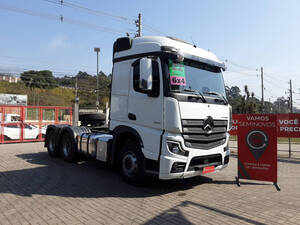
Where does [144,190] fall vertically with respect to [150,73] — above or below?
below

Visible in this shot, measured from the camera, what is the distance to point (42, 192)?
5246mm

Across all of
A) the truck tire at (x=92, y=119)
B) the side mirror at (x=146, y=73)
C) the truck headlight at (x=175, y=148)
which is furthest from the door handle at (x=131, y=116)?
the truck tire at (x=92, y=119)

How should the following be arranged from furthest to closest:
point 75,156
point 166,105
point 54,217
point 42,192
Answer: point 75,156 → point 42,192 → point 166,105 → point 54,217

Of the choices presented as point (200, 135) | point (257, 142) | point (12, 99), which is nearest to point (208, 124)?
point (200, 135)

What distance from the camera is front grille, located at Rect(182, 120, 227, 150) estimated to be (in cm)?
498

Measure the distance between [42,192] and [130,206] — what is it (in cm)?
207

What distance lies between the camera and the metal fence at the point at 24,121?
1327cm

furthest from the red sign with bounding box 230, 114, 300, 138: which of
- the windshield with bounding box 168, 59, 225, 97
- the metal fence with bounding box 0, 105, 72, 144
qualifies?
the metal fence with bounding box 0, 105, 72, 144

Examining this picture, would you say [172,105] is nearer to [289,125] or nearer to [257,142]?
[257,142]

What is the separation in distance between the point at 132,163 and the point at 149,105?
56.6 inches

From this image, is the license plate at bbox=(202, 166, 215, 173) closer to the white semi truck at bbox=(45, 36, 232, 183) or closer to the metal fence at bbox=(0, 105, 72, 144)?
the white semi truck at bbox=(45, 36, 232, 183)

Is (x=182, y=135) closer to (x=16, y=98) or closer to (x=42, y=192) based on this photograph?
(x=42, y=192)

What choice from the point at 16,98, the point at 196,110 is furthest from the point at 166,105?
the point at 16,98

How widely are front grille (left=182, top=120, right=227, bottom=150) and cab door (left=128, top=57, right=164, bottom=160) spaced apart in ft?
1.79
